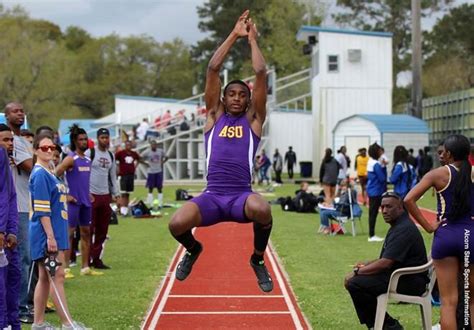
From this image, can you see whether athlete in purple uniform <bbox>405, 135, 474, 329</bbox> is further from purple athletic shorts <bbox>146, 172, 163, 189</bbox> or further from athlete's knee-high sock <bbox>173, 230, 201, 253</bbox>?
purple athletic shorts <bbox>146, 172, 163, 189</bbox>

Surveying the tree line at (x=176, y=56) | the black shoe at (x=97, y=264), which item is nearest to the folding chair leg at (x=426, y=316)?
the black shoe at (x=97, y=264)

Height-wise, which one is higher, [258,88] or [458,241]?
[258,88]

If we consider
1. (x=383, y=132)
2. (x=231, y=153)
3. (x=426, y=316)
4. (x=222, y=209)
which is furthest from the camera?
(x=383, y=132)

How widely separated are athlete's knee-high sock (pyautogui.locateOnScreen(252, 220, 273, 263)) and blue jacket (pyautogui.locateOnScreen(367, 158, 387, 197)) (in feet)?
30.6

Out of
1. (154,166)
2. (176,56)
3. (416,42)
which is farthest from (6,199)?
(176,56)

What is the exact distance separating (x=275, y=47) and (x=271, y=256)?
5329cm

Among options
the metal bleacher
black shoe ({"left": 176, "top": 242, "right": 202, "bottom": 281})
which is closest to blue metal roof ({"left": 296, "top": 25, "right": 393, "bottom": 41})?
the metal bleacher

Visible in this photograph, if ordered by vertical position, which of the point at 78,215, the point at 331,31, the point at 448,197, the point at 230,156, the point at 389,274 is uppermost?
the point at 331,31

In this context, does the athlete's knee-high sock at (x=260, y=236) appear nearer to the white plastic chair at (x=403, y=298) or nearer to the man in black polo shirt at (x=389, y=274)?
the man in black polo shirt at (x=389, y=274)

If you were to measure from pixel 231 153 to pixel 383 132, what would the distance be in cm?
3241

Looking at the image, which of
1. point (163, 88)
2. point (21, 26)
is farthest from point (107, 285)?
point (163, 88)

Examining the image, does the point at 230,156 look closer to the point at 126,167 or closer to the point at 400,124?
the point at 126,167

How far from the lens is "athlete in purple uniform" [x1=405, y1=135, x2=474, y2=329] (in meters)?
7.98

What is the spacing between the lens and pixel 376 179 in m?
17.8
